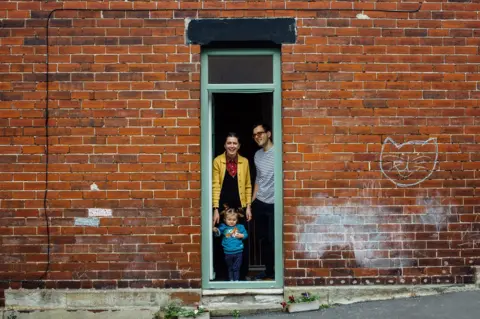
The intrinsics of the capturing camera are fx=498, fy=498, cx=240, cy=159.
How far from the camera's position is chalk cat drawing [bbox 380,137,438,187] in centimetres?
560

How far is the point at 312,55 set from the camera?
5574mm

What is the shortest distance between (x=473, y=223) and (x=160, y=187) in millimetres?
3557

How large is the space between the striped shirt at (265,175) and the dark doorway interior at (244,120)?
0.09 m

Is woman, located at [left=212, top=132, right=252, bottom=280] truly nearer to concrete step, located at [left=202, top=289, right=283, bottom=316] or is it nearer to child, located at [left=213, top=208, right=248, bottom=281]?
child, located at [left=213, top=208, right=248, bottom=281]

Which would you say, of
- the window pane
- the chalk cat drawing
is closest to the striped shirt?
the window pane

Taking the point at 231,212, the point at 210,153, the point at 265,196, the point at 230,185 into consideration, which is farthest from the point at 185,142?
the point at 265,196

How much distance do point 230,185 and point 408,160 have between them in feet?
6.77

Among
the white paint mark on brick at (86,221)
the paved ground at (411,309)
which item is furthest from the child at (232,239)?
the white paint mark on brick at (86,221)

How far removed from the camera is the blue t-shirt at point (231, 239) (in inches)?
231

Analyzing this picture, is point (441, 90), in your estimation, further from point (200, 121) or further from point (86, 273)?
point (86, 273)

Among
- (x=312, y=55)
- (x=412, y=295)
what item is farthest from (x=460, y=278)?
(x=312, y=55)

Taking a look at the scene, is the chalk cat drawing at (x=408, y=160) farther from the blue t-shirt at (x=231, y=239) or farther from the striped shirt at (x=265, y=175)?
the blue t-shirt at (x=231, y=239)

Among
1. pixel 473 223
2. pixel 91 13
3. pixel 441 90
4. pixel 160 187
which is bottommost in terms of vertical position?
pixel 473 223

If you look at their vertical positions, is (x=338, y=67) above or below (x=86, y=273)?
above
